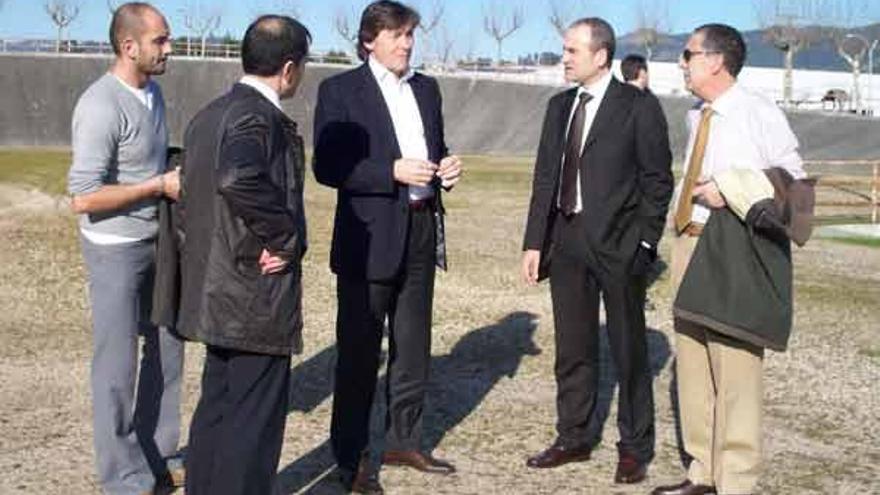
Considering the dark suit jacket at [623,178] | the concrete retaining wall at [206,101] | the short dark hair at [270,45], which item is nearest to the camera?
the short dark hair at [270,45]

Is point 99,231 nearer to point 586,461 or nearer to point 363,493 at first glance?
point 363,493

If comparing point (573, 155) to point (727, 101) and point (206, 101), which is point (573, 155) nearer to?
point (727, 101)

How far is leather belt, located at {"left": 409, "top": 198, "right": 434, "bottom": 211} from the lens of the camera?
17.1 ft

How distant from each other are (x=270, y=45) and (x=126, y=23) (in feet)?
2.85

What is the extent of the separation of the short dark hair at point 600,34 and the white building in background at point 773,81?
45908 millimetres

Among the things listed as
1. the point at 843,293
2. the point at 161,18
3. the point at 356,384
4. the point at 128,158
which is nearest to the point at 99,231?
the point at 128,158

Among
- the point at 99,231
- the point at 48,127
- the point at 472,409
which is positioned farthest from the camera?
the point at 48,127

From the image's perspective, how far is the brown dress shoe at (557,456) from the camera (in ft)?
17.9

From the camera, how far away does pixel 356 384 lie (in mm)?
5203

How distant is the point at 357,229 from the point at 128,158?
97 cm

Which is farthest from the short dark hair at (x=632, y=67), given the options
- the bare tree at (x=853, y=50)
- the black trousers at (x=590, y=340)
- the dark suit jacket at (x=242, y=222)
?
the bare tree at (x=853, y=50)

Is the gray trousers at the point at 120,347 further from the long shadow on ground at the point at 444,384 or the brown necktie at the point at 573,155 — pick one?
the brown necktie at the point at 573,155

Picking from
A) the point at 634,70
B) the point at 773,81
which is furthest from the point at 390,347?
the point at 773,81

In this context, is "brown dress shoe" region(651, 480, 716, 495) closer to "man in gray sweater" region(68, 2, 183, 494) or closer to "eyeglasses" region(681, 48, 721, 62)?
"eyeglasses" region(681, 48, 721, 62)
